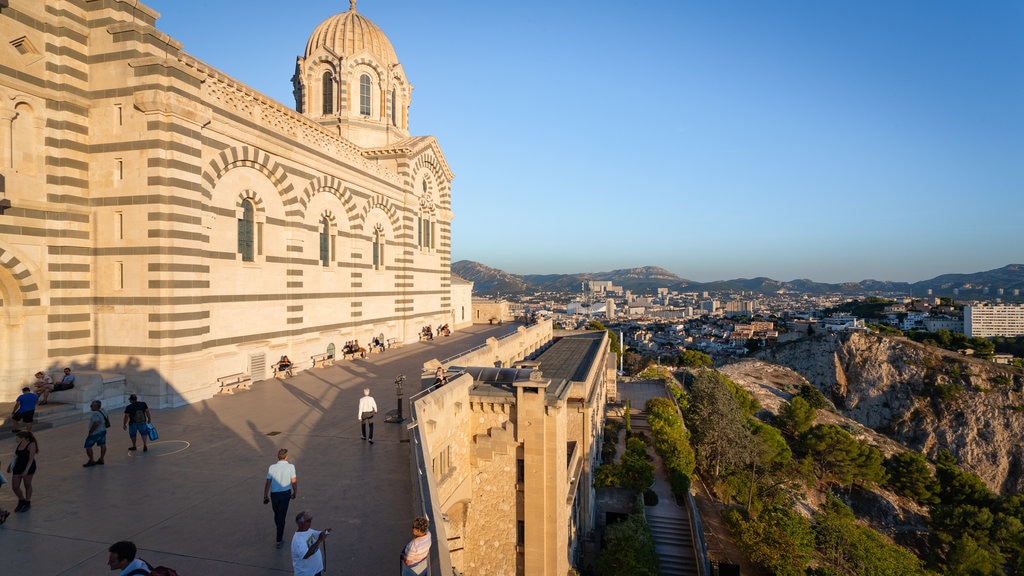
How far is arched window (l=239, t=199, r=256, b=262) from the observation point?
701 inches

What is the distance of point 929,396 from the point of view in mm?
67188

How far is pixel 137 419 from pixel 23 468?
2.72 meters

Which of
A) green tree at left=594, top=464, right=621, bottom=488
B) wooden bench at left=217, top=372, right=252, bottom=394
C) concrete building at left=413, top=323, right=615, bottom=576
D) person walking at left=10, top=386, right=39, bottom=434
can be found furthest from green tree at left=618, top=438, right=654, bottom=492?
person walking at left=10, top=386, right=39, bottom=434

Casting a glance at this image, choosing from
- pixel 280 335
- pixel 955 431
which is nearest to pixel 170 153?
pixel 280 335

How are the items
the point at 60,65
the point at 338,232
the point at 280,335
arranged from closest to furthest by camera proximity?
the point at 60,65 → the point at 280,335 → the point at 338,232

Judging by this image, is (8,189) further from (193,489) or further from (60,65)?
(193,489)

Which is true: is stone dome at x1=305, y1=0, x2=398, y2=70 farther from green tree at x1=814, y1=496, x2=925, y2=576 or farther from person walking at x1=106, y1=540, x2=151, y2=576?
green tree at x1=814, y1=496, x2=925, y2=576

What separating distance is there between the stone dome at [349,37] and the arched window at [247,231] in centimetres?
1553

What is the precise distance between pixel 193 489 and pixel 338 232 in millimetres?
17025

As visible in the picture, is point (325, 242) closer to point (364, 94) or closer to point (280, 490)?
point (364, 94)

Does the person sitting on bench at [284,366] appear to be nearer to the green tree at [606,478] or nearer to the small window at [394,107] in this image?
the green tree at [606,478]

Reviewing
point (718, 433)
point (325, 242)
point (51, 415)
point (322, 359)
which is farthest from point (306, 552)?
point (718, 433)

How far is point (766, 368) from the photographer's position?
7506 cm

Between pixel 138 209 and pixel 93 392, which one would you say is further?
pixel 138 209
